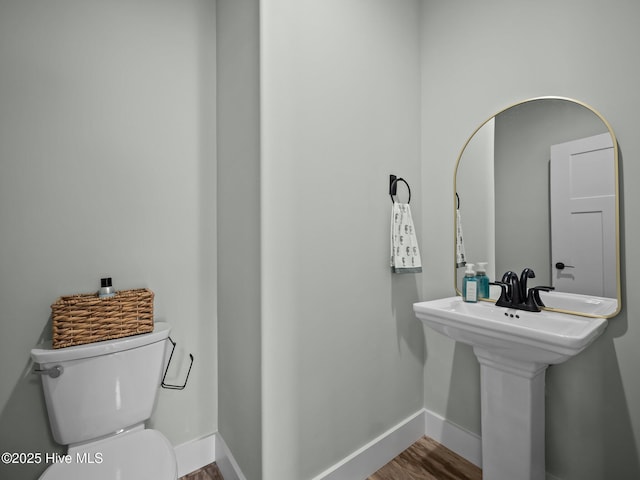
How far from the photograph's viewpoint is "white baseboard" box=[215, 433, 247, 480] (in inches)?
52.1

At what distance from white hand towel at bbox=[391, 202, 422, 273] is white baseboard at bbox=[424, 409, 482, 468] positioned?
87cm

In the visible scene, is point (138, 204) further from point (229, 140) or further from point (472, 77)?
point (472, 77)

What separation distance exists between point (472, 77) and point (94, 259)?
198cm

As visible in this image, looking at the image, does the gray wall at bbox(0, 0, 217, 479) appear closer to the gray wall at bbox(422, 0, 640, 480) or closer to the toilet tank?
the toilet tank

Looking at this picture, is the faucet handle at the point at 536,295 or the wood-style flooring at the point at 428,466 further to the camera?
the wood-style flooring at the point at 428,466

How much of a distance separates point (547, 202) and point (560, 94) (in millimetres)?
446

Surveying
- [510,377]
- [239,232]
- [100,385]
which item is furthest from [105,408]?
[510,377]

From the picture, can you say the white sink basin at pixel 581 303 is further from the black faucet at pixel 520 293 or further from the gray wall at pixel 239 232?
the gray wall at pixel 239 232

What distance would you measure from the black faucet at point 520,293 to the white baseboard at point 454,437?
28.8 inches

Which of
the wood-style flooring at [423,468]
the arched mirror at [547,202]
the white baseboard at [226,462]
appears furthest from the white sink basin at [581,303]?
the white baseboard at [226,462]

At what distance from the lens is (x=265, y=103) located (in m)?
1.14

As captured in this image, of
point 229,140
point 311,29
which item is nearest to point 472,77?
point 311,29

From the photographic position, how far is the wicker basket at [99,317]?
42.4 inches

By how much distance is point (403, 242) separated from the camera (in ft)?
5.11
